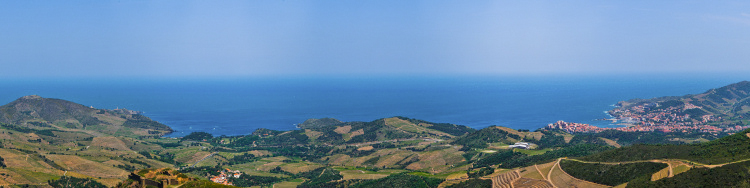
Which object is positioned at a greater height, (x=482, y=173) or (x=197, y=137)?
(x=482, y=173)

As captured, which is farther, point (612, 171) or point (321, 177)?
point (321, 177)

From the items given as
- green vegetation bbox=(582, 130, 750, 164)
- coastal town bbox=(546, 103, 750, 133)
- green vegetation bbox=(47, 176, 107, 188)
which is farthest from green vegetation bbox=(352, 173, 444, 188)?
coastal town bbox=(546, 103, 750, 133)

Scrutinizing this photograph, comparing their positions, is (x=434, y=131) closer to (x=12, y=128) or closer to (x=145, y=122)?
(x=145, y=122)

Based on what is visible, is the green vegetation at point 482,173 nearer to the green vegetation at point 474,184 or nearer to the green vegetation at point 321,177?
the green vegetation at point 474,184

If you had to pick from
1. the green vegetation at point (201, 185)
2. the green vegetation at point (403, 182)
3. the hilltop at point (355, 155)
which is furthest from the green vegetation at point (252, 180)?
the green vegetation at point (201, 185)

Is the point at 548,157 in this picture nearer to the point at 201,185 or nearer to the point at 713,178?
the point at 713,178

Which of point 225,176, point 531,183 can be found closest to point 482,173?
point 531,183

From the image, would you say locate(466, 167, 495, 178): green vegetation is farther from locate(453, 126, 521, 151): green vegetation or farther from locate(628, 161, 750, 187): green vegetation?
locate(453, 126, 521, 151): green vegetation
